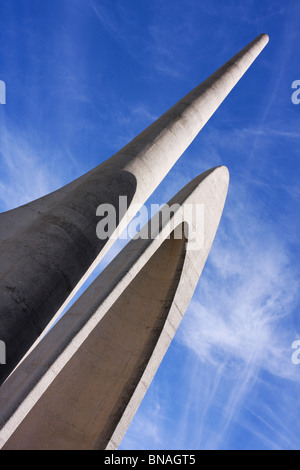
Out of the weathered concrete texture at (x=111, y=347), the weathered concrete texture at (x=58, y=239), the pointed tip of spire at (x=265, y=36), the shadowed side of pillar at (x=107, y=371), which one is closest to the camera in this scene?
the weathered concrete texture at (x=58, y=239)

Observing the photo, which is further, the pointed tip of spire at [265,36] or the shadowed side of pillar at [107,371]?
the pointed tip of spire at [265,36]

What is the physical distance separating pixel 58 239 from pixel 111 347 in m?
6.34

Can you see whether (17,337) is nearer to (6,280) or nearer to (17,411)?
(6,280)

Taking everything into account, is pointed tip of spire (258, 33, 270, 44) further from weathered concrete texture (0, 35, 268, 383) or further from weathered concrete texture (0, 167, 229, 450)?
weathered concrete texture (0, 35, 268, 383)

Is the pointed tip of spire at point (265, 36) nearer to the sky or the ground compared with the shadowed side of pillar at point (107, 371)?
nearer to the sky

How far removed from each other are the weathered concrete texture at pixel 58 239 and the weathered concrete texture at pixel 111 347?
127 centimetres

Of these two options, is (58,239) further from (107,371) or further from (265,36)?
(265,36)

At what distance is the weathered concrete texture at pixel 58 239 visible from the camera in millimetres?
4117

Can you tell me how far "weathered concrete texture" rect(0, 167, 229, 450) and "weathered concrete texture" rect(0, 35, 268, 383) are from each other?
1266mm

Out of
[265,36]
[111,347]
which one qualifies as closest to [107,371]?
[111,347]

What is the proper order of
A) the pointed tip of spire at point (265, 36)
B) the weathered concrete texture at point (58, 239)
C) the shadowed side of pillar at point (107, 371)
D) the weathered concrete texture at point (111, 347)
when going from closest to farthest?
the weathered concrete texture at point (58, 239)
the weathered concrete texture at point (111, 347)
the shadowed side of pillar at point (107, 371)
the pointed tip of spire at point (265, 36)

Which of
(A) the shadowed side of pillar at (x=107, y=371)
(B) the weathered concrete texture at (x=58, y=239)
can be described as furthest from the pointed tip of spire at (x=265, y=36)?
(A) the shadowed side of pillar at (x=107, y=371)

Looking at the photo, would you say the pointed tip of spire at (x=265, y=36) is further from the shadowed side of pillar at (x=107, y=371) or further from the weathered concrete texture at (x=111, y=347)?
the shadowed side of pillar at (x=107, y=371)

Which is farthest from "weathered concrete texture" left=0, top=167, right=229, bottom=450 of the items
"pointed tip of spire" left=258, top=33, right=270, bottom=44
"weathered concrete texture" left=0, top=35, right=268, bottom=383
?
"pointed tip of spire" left=258, top=33, right=270, bottom=44
